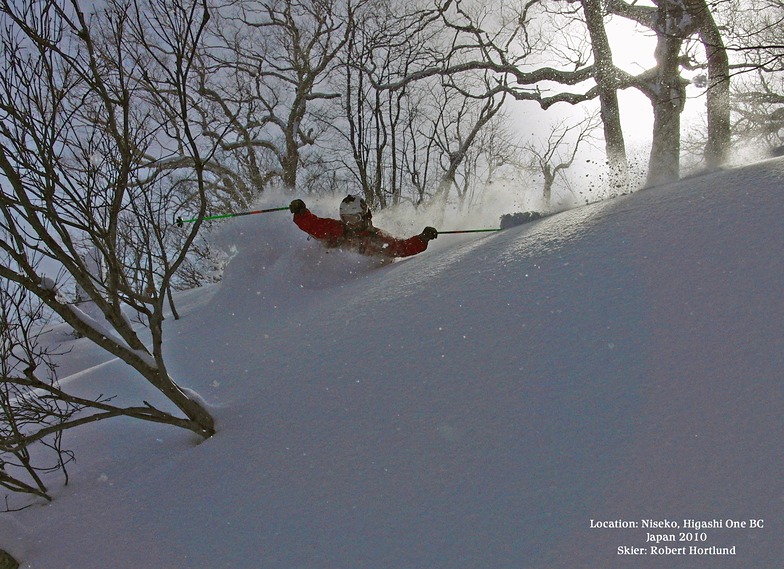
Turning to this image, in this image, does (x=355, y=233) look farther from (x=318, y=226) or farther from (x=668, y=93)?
(x=668, y=93)

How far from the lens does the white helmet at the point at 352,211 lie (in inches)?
217

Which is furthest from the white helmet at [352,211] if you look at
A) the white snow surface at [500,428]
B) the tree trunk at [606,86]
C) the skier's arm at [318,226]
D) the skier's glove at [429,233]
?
the tree trunk at [606,86]

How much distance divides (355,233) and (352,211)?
26 cm

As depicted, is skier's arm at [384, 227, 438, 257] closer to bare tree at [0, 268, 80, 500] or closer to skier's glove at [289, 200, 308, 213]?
skier's glove at [289, 200, 308, 213]

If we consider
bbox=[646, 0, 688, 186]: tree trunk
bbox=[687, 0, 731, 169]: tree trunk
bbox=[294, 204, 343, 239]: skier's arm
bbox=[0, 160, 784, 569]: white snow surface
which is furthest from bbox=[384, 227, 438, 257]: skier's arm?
bbox=[687, 0, 731, 169]: tree trunk

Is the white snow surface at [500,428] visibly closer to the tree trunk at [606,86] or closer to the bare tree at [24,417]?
the bare tree at [24,417]

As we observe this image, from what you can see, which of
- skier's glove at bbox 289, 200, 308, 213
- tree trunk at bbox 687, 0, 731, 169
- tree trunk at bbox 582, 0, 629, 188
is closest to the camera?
skier's glove at bbox 289, 200, 308, 213

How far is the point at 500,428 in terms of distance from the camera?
1.82m

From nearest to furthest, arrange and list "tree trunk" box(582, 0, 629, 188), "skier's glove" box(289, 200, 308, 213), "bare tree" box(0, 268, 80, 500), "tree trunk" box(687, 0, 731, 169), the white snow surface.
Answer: the white snow surface, "bare tree" box(0, 268, 80, 500), "skier's glove" box(289, 200, 308, 213), "tree trunk" box(687, 0, 731, 169), "tree trunk" box(582, 0, 629, 188)

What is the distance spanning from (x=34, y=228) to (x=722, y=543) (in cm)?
277

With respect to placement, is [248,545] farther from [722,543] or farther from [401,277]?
[401,277]

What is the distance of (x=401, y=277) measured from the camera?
3.87m

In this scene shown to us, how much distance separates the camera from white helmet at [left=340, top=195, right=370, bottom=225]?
550 centimetres

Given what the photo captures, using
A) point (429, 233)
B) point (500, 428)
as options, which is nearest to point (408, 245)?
point (429, 233)
